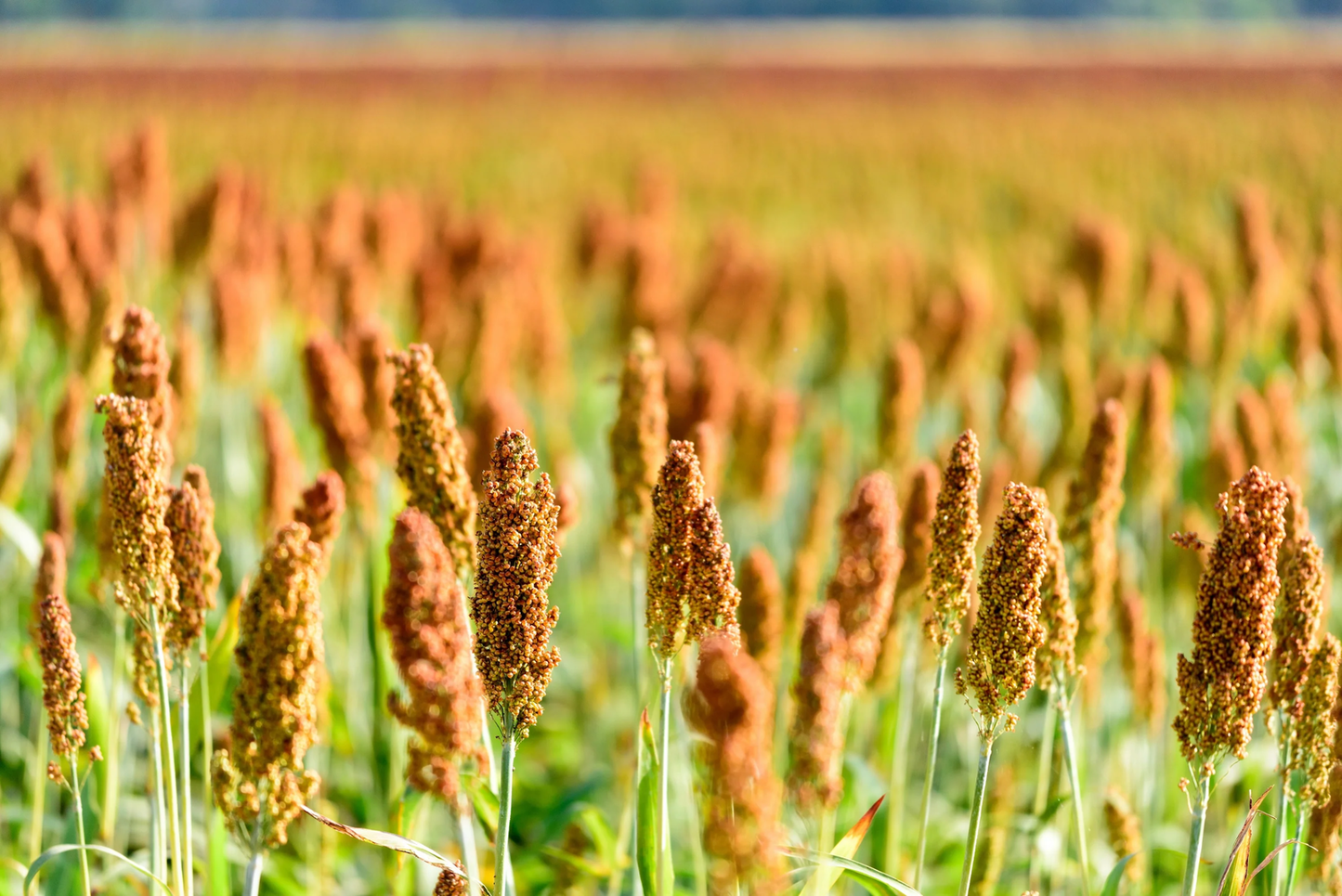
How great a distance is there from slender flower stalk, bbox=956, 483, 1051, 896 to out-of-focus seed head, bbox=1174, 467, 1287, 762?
20cm

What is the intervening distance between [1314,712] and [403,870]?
5.56 ft

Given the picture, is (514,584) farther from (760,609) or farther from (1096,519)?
(1096,519)

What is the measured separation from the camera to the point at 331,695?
14.0 ft

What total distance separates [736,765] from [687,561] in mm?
449

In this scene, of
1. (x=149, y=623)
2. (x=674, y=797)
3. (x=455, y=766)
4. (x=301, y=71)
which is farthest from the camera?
(x=301, y=71)

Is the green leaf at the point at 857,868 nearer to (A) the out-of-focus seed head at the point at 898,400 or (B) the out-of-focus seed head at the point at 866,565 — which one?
(B) the out-of-focus seed head at the point at 866,565

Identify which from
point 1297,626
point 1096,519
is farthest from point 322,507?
point 1297,626

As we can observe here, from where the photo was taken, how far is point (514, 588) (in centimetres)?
168

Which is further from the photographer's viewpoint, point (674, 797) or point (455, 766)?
point (674, 797)

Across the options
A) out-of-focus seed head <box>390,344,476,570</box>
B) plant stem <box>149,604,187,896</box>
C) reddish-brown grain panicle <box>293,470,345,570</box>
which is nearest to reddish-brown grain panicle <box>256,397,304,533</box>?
reddish-brown grain panicle <box>293,470,345,570</box>

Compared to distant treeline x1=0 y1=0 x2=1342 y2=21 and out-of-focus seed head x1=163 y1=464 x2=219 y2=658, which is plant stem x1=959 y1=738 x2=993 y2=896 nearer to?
out-of-focus seed head x1=163 y1=464 x2=219 y2=658

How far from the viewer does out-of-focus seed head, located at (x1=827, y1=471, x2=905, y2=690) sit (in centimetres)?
172

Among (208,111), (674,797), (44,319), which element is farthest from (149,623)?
(208,111)

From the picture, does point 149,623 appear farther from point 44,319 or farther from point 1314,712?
point 44,319
